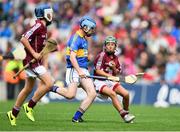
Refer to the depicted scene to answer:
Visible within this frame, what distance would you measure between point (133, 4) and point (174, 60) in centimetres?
444

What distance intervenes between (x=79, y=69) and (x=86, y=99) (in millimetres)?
647

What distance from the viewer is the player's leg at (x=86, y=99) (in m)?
15.3

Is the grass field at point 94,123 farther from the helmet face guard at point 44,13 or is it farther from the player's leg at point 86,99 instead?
the helmet face guard at point 44,13

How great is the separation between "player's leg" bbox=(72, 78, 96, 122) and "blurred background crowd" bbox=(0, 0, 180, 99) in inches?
379

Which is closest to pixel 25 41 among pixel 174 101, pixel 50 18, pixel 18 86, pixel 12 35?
pixel 50 18

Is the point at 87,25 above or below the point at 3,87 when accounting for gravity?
above

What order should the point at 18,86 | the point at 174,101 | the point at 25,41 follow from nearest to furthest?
1. the point at 25,41
2. the point at 174,101
3. the point at 18,86

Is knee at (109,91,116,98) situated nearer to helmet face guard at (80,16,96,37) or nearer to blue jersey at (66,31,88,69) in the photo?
blue jersey at (66,31,88,69)

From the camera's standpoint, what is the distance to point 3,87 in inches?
1040

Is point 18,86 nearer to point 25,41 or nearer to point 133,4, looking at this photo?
point 133,4

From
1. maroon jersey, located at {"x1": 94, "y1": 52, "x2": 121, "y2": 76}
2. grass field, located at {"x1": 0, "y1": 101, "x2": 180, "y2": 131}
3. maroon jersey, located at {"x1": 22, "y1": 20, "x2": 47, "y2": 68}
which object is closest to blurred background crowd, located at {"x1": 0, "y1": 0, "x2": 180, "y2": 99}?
grass field, located at {"x1": 0, "y1": 101, "x2": 180, "y2": 131}

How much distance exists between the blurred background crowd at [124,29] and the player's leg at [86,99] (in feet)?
31.6

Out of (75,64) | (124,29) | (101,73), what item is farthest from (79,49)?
(124,29)

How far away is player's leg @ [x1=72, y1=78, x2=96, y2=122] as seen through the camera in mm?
15344
